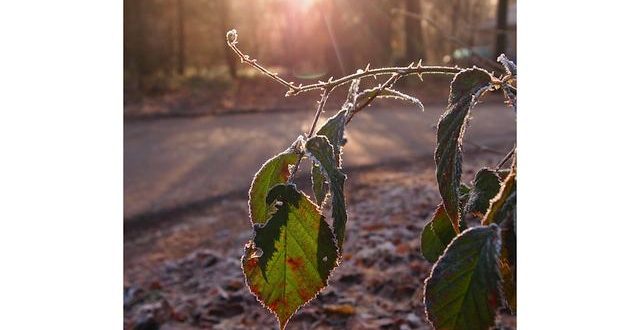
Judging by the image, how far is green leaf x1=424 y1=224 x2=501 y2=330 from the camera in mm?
293

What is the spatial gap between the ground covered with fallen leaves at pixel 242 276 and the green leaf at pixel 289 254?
123 centimetres

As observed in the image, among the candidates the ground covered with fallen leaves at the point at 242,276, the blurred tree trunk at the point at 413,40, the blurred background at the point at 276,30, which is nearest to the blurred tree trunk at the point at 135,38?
the blurred background at the point at 276,30

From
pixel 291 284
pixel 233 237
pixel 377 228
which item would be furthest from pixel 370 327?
pixel 291 284

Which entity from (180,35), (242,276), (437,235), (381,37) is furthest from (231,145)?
(180,35)

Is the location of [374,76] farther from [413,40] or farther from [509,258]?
[413,40]

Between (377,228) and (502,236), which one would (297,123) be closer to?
(377,228)

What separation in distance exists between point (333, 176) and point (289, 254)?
0.06m

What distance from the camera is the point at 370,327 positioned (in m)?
1.58

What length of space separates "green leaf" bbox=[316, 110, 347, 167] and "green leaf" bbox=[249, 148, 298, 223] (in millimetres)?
22

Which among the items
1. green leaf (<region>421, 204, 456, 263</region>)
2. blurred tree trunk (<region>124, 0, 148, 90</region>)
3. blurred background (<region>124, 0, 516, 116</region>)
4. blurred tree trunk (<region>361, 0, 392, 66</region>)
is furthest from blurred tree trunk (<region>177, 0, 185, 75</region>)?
green leaf (<region>421, 204, 456, 263</region>)

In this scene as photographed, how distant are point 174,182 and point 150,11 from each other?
6.73 meters

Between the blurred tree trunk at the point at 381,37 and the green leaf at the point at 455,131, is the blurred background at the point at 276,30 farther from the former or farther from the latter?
the green leaf at the point at 455,131
